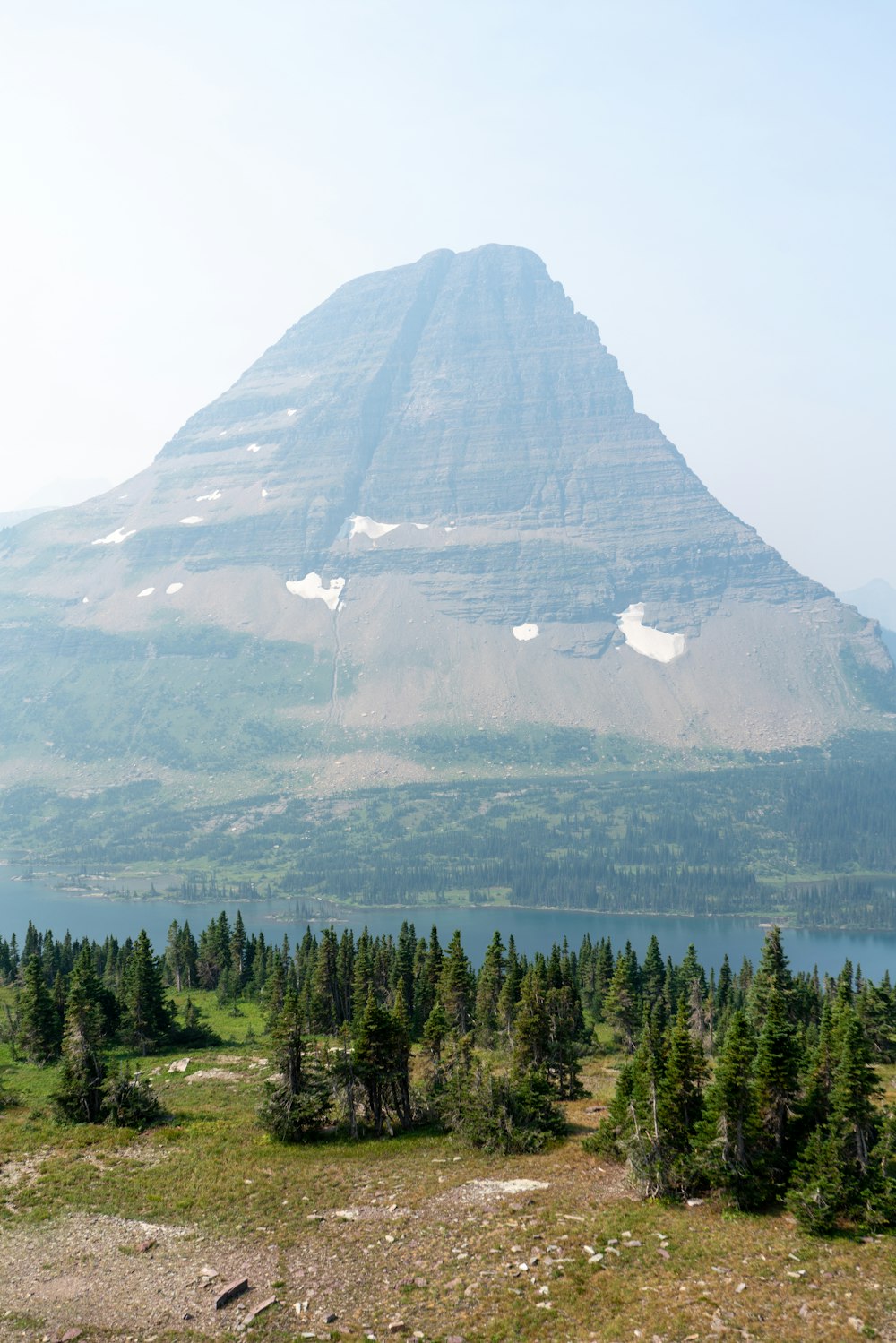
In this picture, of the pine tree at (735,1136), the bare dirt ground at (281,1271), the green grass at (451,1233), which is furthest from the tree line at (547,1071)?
the bare dirt ground at (281,1271)

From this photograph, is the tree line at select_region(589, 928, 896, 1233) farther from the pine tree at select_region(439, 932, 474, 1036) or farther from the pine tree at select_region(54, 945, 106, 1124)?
the pine tree at select_region(54, 945, 106, 1124)

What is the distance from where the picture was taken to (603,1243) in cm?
4172

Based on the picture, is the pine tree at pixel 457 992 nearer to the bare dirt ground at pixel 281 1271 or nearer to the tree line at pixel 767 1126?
the tree line at pixel 767 1126

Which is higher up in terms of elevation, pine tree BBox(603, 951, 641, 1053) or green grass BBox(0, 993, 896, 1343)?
green grass BBox(0, 993, 896, 1343)

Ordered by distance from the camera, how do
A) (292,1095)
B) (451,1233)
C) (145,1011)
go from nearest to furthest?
(451,1233) < (292,1095) < (145,1011)

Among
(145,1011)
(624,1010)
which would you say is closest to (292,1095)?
(145,1011)

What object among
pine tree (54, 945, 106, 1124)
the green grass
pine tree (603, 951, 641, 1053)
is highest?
pine tree (54, 945, 106, 1124)

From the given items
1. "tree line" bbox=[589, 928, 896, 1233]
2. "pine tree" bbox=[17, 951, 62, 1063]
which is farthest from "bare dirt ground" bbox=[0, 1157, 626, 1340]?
"pine tree" bbox=[17, 951, 62, 1063]

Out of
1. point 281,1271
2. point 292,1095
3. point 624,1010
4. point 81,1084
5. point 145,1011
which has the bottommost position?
point 624,1010

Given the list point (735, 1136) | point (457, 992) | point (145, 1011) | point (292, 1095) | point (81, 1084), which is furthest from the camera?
point (145, 1011)

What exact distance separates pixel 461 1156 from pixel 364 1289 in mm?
19263

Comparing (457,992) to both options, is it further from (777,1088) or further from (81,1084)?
(777,1088)

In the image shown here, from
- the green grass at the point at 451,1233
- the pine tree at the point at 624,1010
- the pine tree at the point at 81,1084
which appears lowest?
the pine tree at the point at 624,1010

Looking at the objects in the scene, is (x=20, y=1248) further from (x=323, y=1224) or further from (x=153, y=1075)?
(x=153, y=1075)
